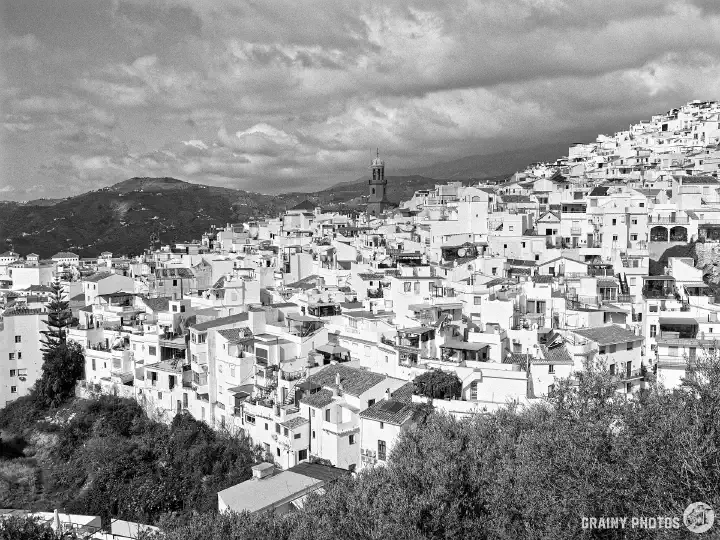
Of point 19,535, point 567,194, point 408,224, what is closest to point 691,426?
point 19,535

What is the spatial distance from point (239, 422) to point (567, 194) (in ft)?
80.2

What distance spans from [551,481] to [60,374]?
24197 millimetres

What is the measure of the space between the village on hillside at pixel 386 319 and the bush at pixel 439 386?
37 millimetres

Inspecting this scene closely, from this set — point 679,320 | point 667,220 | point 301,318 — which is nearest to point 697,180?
point 667,220

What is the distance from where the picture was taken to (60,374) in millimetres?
28406

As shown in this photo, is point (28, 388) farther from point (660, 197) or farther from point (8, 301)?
point (660, 197)

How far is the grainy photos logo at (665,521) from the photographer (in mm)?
7816

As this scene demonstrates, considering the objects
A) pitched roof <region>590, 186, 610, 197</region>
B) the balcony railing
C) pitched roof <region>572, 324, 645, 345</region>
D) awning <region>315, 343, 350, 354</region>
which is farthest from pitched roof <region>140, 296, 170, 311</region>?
pitched roof <region>590, 186, 610, 197</region>

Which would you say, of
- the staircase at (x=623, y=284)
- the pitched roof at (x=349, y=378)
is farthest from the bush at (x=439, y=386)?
the staircase at (x=623, y=284)

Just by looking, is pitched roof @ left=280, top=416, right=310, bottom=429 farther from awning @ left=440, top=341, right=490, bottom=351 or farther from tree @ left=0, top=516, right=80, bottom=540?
tree @ left=0, top=516, right=80, bottom=540

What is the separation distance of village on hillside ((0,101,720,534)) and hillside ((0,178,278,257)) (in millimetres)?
35142

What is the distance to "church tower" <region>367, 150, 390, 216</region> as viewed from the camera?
57062 millimetres

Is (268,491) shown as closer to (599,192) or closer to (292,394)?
(292,394)

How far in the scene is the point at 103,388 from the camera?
27125 mm
